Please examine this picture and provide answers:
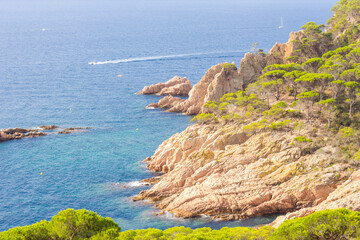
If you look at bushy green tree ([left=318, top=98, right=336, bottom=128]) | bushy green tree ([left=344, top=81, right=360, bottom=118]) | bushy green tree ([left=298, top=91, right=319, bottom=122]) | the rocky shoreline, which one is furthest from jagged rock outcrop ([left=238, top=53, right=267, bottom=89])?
the rocky shoreline

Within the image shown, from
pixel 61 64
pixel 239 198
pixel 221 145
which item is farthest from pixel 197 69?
pixel 239 198

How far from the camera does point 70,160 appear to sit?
9819 centimetres

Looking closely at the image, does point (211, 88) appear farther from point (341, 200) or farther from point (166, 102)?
point (341, 200)

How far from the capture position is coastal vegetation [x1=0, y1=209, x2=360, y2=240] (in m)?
44.7

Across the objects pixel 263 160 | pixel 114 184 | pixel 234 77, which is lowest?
pixel 114 184

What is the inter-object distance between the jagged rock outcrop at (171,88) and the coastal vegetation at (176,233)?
9382 centimetres

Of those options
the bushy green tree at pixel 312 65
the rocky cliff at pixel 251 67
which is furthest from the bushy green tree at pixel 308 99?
the rocky cliff at pixel 251 67

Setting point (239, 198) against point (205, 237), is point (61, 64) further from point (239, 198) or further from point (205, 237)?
point (205, 237)

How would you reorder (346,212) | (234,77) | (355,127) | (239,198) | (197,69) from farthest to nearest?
1. (197,69)
2. (234,77)
3. (355,127)
4. (239,198)
5. (346,212)

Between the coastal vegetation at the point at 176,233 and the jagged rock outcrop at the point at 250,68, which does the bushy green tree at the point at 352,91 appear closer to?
the jagged rock outcrop at the point at 250,68

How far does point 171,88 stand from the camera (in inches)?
5704

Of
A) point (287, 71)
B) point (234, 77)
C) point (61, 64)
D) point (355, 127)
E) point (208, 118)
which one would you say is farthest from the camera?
point (61, 64)

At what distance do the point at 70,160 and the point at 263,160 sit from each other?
41541 mm

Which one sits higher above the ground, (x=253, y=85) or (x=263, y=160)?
(x=253, y=85)
